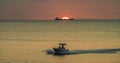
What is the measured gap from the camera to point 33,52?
58.2 metres

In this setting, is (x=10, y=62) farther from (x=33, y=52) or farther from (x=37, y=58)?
(x=33, y=52)

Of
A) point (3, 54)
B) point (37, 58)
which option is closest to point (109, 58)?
point (37, 58)

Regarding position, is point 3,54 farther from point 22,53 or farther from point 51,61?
point 51,61

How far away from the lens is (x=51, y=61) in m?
49.8

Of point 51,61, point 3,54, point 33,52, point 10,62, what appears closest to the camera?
point 10,62

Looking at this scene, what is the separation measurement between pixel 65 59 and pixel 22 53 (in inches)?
240

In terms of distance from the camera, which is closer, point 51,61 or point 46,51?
point 51,61

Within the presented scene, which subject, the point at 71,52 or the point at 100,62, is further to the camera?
the point at 71,52

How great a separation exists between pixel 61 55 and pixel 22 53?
14.8 ft

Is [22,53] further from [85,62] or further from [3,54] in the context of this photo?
[85,62]

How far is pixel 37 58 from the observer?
169ft

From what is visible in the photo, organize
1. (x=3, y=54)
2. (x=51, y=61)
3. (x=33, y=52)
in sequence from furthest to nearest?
(x=33, y=52)
(x=3, y=54)
(x=51, y=61)

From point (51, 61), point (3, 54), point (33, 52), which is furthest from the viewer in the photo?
point (33, 52)

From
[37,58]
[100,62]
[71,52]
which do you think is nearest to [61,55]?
[71,52]
